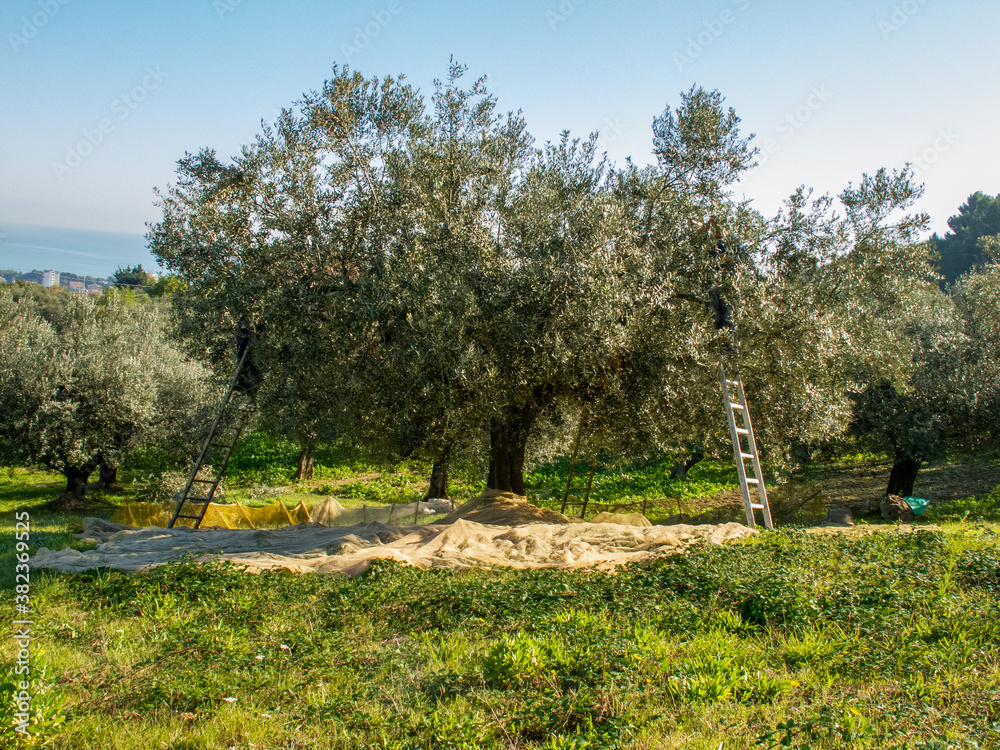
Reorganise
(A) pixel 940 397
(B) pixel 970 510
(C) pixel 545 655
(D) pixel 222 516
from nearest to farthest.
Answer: (C) pixel 545 655, (B) pixel 970 510, (D) pixel 222 516, (A) pixel 940 397

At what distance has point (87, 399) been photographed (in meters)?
21.9

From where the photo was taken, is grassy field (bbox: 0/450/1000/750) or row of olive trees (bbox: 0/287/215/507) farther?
row of olive trees (bbox: 0/287/215/507)

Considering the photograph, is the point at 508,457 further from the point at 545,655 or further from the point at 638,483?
the point at 638,483

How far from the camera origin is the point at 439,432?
12242 millimetres

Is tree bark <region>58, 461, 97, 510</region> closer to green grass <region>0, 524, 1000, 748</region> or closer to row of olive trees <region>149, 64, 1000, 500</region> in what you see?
row of olive trees <region>149, 64, 1000, 500</region>

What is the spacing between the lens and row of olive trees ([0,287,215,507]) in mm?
21031

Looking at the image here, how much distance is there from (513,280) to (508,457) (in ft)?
16.5

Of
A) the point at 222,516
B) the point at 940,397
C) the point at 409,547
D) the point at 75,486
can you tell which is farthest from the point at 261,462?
the point at 940,397

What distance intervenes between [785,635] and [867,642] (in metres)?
0.63

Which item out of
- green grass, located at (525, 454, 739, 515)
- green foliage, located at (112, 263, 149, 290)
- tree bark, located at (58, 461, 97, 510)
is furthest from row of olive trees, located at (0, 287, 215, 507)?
green foliage, located at (112, 263, 149, 290)

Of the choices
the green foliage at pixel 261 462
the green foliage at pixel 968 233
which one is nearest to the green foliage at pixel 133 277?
Result: the green foliage at pixel 261 462

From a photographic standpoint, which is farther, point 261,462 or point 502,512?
point 261,462

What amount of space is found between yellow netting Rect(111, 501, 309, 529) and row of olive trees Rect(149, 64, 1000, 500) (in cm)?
529

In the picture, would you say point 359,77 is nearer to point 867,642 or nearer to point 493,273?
point 493,273
